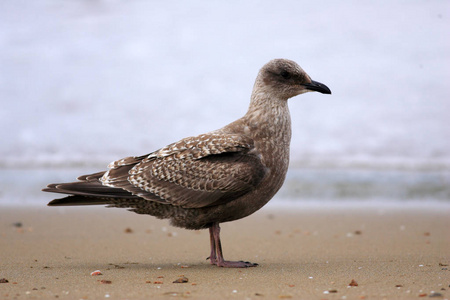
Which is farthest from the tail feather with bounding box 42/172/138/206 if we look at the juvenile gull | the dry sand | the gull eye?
the gull eye

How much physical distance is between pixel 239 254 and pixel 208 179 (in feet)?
4.21

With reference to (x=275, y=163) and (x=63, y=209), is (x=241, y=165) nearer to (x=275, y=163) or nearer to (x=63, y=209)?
(x=275, y=163)

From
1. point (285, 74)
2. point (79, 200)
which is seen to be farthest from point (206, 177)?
point (285, 74)

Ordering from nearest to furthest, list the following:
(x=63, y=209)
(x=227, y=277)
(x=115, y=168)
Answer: (x=227, y=277) < (x=115, y=168) < (x=63, y=209)

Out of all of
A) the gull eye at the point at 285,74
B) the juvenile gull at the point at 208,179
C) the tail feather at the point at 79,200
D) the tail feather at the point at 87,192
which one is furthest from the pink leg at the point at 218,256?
the gull eye at the point at 285,74

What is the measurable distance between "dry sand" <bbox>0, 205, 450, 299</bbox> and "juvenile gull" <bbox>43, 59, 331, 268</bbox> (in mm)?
464

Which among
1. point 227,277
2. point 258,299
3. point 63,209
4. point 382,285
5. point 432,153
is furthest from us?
point 432,153

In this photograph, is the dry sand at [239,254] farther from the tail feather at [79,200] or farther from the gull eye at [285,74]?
the gull eye at [285,74]

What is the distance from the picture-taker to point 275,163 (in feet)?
17.7

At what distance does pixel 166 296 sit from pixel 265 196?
1586mm

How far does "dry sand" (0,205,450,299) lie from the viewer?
4238 mm

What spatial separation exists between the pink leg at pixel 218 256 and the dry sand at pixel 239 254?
92mm

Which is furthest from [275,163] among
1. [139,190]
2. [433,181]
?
[433,181]

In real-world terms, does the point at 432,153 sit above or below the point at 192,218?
above
